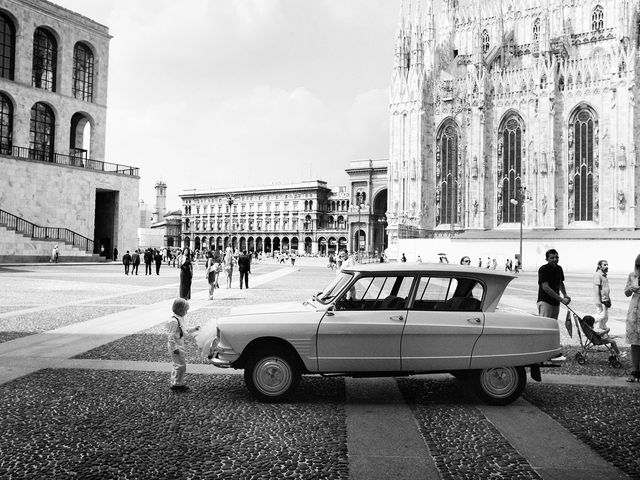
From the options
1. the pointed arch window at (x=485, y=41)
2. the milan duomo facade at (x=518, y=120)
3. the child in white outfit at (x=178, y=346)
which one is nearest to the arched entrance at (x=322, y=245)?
the milan duomo facade at (x=518, y=120)

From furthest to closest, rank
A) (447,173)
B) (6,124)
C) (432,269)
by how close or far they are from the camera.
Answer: (447,173)
(6,124)
(432,269)

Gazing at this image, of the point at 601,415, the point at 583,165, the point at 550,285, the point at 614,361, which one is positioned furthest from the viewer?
the point at 583,165

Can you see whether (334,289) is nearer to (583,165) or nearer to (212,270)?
(212,270)

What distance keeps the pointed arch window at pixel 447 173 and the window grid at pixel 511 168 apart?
4.66 m

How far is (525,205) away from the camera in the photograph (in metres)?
47.9

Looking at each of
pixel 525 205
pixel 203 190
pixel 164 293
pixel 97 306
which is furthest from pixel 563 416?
pixel 203 190

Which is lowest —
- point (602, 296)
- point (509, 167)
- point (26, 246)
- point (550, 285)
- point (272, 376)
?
point (272, 376)

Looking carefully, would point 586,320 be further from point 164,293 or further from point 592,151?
point 592,151

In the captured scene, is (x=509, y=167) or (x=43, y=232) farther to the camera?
(x=509, y=167)

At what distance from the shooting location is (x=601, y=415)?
535 centimetres

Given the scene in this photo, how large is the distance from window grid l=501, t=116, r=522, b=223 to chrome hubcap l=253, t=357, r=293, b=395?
158ft

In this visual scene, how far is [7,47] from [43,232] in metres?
13.2

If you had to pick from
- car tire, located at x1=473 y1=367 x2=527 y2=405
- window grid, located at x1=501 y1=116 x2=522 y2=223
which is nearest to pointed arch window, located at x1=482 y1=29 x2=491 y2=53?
window grid, located at x1=501 y1=116 x2=522 y2=223

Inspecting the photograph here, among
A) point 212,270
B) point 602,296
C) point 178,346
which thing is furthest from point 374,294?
point 212,270
